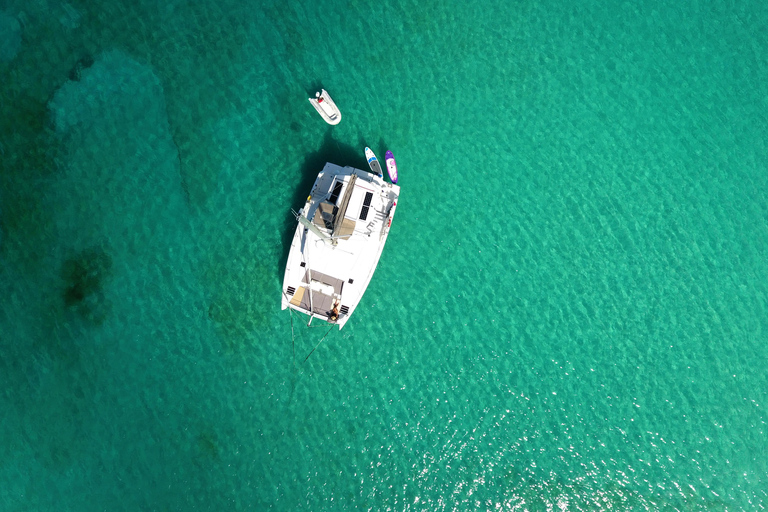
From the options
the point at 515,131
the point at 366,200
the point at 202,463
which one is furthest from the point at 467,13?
the point at 202,463

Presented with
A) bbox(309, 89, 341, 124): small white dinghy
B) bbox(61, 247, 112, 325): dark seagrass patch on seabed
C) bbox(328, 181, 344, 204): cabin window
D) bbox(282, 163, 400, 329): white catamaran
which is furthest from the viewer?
bbox(61, 247, 112, 325): dark seagrass patch on seabed

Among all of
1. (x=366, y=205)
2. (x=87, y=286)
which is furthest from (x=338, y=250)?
(x=87, y=286)

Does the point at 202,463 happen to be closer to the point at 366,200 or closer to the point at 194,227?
the point at 194,227

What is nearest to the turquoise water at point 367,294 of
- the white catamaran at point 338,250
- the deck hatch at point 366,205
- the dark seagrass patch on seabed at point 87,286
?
the dark seagrass patch on seabed at point 87,286

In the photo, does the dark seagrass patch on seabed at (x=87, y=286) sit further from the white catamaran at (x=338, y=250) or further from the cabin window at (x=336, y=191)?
the cabin window at (x=336, y=191)

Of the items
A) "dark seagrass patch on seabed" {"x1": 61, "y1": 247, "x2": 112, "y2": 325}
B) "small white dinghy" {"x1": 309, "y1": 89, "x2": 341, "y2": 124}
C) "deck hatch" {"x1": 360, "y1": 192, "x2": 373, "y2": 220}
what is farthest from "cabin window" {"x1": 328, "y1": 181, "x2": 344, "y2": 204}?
"dark seagrass patch on seabed" {"x1": 61, "y1": 247, "x2": 112, "y2": 325}

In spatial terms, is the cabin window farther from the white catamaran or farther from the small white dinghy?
the small white dinghy
